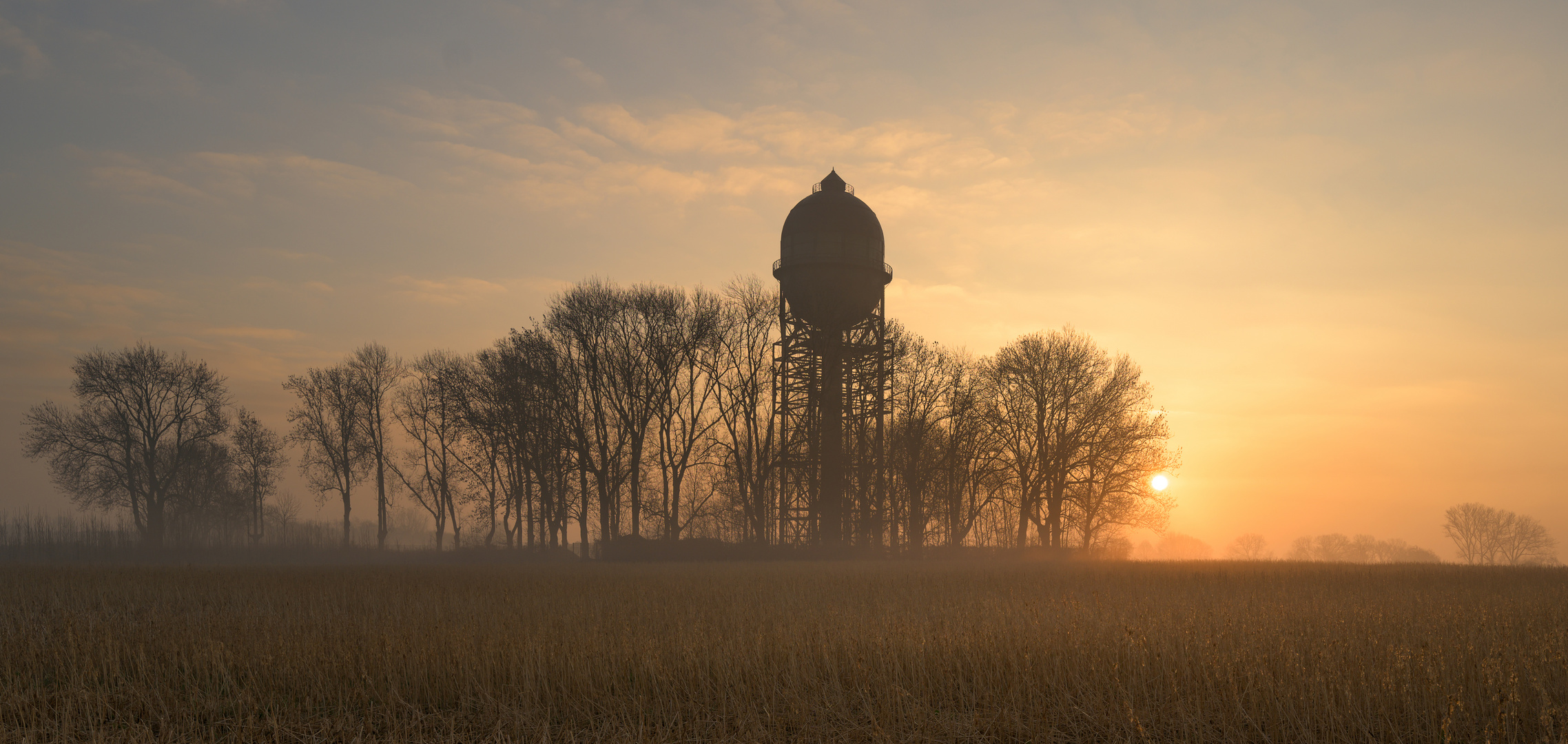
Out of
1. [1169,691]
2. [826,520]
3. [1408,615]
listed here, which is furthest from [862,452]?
[1169,691]

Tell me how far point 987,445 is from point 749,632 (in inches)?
1567

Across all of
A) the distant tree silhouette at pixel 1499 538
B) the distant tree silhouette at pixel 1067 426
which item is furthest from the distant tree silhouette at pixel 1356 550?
the distant tree silhouette at pixel 1067 426

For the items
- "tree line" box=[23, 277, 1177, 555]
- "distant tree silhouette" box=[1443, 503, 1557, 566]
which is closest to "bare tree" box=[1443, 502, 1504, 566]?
"distant tree silhouette" box=[1443, 503, 1557, 566]

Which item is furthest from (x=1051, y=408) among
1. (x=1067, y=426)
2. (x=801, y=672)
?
(x=801, y=672)

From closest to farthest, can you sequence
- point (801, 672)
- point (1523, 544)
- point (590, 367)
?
point (801, 672), point (590, 367), point (1523, 544)

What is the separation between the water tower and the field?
29188 millimetres

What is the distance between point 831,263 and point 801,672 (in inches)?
1402

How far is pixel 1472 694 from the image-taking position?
657 cm

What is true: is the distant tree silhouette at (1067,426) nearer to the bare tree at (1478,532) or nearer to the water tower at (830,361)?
the water tower at (830,361)

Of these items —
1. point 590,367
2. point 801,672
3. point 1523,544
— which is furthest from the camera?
point 1523,544

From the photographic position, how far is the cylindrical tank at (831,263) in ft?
139

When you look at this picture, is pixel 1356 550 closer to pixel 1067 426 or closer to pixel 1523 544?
pixel 1523 544

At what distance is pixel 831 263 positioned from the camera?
1662 inches

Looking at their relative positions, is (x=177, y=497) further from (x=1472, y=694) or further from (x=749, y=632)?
(x=1472, y=694)
